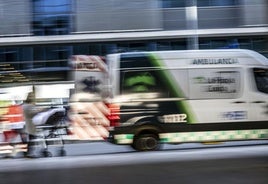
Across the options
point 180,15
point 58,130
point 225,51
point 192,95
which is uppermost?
point 180,15

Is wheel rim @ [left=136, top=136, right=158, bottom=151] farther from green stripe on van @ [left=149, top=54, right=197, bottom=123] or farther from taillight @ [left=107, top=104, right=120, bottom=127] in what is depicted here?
green stripe on van @ [left=149, top=54, right=197, bottom=123]

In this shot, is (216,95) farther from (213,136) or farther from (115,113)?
(115,113)

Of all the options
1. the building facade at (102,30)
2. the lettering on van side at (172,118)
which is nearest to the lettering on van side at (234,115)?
the lettering on van side at (172,118)

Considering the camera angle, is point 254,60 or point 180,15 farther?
point 180,15

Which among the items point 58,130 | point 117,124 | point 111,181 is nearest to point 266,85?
point 117,124

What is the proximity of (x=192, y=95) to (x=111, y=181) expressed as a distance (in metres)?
6.75

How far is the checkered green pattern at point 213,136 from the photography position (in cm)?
1269

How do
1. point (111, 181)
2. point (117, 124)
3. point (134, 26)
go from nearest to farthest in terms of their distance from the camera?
point (111, 181) < point (117, 124) < point (134, 26)

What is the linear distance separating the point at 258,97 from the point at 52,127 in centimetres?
491

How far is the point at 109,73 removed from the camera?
42.3ft

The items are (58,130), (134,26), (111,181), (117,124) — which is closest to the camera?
(111,181)

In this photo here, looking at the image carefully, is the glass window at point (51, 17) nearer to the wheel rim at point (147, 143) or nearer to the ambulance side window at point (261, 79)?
the wheel rim at point (147, 143)

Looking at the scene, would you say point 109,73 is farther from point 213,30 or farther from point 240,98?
point 213,30

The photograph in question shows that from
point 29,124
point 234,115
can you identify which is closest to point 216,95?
point 234,115
